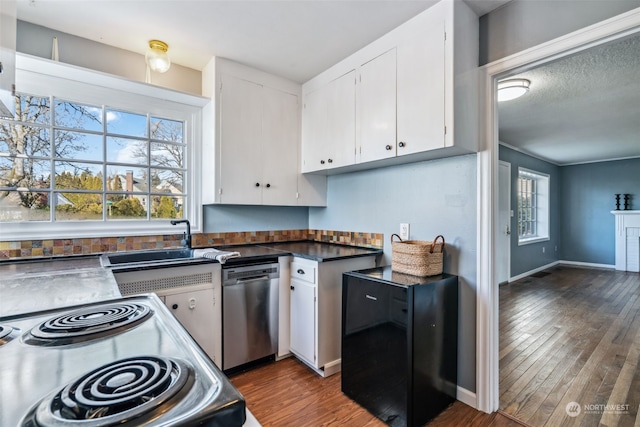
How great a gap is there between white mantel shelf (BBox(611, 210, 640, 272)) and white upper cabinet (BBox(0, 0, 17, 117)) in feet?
28.1

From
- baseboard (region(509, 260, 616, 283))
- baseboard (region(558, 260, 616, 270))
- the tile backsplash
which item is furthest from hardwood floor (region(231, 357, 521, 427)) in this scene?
baseboard (region(558, 260, 616, 270))

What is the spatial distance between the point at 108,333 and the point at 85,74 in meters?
2.01

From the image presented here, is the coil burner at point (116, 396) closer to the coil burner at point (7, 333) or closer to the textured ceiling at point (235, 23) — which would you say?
the coil burner at point (7, 333)

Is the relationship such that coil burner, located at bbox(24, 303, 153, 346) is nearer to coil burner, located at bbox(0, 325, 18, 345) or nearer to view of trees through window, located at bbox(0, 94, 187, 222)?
coil burner, located at bbox(0, 325, 18, 345)

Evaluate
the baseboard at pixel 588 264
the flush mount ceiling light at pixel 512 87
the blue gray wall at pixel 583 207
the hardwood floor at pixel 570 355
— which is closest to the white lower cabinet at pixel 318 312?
the hardwood floor at pixel 570 355

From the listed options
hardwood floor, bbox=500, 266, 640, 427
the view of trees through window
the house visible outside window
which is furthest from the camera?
the house visible outside window

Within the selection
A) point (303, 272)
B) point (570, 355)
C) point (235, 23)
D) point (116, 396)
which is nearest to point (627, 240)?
point (570, 355)

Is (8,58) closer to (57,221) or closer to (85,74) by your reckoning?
(85,74)

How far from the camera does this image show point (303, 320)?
2.33 metres

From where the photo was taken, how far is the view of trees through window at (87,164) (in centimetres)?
199

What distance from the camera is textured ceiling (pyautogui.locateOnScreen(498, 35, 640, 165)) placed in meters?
2.38

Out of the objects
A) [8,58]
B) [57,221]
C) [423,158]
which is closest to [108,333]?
[8,58]

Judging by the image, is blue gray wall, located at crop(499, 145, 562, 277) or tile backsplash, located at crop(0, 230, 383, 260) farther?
blue gray wall, located at crop(499, 145, 562, 277)

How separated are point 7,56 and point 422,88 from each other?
6.11 feet
